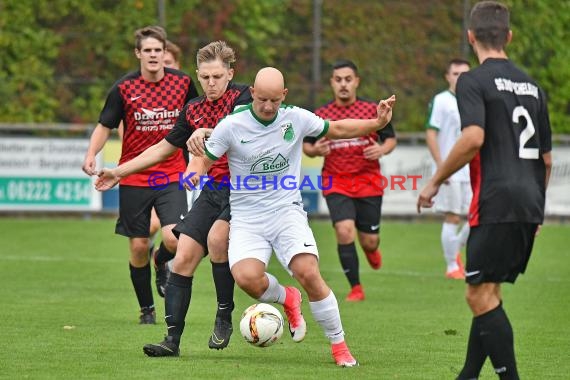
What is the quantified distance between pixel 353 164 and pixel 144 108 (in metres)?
3.12

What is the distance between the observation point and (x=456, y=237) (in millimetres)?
14406

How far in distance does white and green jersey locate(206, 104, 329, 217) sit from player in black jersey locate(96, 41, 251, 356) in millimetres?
402

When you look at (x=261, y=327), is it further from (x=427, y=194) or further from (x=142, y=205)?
(x=142, y=205)

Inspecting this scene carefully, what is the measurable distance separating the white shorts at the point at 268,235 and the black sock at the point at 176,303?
1.54ft

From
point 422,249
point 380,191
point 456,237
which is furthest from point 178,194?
point 422,249

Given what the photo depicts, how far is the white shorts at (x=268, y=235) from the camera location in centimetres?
802

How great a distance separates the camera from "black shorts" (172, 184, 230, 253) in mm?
8570

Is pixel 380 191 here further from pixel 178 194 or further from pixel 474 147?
pixel 474 147

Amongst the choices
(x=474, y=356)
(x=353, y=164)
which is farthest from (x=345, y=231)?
(x=474, y=356)

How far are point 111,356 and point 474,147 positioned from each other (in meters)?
2.98

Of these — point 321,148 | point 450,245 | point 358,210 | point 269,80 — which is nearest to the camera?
point 269,80

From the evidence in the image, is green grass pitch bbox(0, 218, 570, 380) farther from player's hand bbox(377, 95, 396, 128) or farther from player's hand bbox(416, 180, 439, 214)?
player's hand bbox(377, 95, 396, 128)

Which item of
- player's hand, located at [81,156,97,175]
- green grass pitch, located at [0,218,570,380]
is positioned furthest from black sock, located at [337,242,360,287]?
player's hand, located at [81,156,97,175]

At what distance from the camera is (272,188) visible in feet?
26.6
